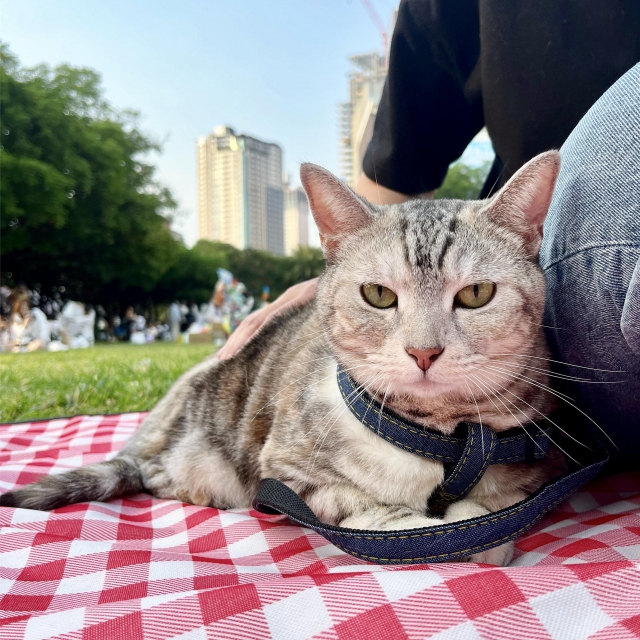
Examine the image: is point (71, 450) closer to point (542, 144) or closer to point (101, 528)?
point (101, 528)

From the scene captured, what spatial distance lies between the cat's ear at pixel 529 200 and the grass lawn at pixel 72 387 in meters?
2.36

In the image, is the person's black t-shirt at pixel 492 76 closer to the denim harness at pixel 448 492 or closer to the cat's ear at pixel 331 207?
the cat's ear at pixel 331 207

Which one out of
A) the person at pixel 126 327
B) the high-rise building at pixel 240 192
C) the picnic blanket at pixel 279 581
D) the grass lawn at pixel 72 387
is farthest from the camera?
the high-rise building at pixel 240 192

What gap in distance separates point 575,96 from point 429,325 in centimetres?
89

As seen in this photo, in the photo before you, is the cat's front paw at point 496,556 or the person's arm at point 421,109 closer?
the cat's front paw at point 496,556

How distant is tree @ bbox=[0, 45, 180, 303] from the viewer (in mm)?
7895

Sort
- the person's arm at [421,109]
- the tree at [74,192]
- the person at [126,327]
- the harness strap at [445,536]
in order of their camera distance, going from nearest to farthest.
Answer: the harness strap at [445,536], the person's arm at [421,109], the tree at [74,192], the person at [126,327]

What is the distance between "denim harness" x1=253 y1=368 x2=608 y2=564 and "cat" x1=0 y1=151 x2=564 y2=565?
3 centimetres

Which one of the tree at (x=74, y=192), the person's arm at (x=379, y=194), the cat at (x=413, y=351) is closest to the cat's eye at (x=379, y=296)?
the cat at (x=413, y=351)

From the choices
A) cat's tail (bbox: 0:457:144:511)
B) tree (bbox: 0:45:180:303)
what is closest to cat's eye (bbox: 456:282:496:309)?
cat's tail (bbox: 0:457:144:511)

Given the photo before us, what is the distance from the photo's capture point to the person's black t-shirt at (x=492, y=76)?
4.31ft

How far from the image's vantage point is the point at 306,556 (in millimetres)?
1065

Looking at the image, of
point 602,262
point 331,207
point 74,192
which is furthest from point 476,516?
point 74,192

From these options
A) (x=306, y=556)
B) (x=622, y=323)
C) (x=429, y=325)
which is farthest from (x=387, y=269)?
(x=306, y=556)
